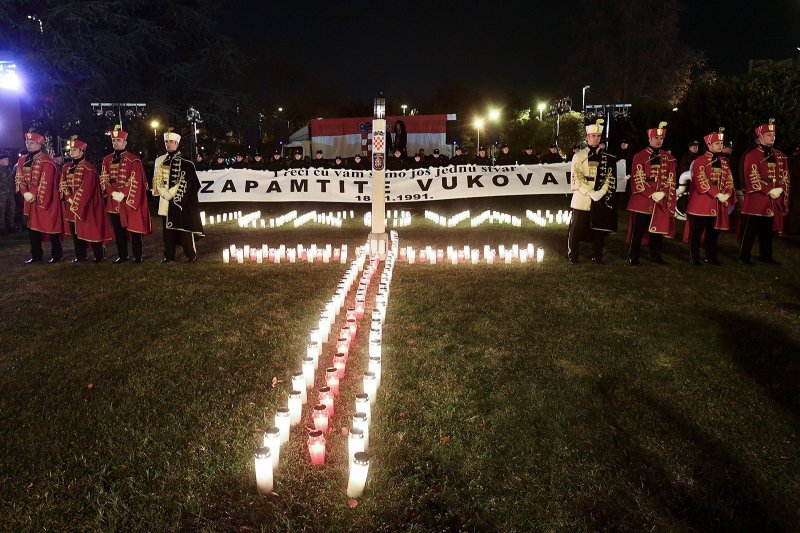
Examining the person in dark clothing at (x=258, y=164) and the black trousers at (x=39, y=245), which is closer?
the black trousers at (x=39, y=245)

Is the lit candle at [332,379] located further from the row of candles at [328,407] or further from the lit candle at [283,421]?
the lit candle at [283,421]

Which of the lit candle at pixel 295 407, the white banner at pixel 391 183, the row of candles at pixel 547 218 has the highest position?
the white banner at pixel 391 183

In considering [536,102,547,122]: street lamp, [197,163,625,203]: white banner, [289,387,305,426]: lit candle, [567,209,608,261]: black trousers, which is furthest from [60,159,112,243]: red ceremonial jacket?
[536,102,547,122]: street lamp

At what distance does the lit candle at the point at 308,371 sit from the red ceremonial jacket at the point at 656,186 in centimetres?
702

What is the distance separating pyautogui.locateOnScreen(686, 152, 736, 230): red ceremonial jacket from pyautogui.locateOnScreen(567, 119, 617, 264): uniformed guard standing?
1287 millimetres

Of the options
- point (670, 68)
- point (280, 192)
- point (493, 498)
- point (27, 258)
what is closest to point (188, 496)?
point (493, 498)

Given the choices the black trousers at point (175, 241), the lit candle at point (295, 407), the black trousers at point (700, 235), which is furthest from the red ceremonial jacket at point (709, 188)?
the black trousers at point (175, 241)

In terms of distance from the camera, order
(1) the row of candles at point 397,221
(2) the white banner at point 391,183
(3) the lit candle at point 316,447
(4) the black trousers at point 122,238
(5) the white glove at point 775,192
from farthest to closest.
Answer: (1) the row of candles at point 397,221, (2) the white banner at point 391,183, (4) the black trousers at point 122,238, (5) the white glove at point 775,192, (3) the lit candle at point 316,447

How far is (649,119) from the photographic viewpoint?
20734 millimetres

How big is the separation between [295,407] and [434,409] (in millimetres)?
1055

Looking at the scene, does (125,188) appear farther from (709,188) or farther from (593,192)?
(709,188)

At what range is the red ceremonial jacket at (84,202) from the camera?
9820 millimetres

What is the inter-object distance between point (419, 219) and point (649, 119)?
32.2ft

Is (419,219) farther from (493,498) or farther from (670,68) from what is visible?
(670,68)
